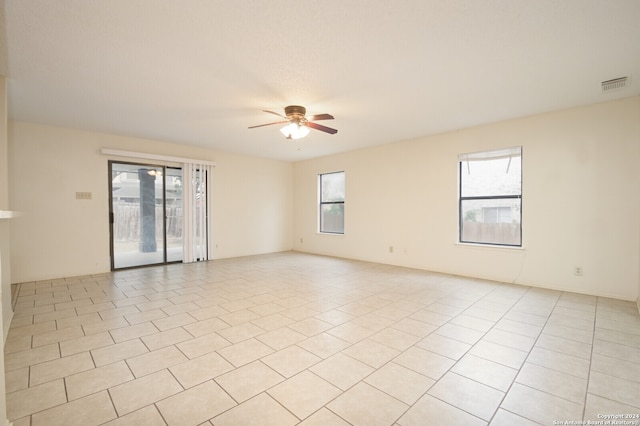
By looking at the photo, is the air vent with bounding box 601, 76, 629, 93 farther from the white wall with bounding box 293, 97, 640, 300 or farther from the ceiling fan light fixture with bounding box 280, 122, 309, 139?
the ceiling fan light fixture with bounding box 280, 122, 309, 139

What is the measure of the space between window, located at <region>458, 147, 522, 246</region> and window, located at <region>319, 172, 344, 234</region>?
288 centimetres

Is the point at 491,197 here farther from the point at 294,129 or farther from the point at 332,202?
the point at 332,202

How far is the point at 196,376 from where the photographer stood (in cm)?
205

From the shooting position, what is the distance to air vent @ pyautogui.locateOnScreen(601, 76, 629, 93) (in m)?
3.10

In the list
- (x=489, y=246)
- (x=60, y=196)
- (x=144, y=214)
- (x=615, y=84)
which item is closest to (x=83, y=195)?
(x=60, y=196)

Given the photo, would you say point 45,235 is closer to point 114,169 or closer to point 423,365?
point 114,169

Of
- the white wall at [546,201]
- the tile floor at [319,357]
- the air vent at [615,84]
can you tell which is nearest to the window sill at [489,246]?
the white wall at [546,201]

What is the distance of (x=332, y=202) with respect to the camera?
24.4ft

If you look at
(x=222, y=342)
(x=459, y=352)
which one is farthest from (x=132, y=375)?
(x=459, y=352)

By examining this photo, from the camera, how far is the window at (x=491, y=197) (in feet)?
14.9

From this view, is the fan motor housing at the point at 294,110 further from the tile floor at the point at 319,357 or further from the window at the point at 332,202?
the window at the point at 332,202

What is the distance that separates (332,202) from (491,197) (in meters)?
3.64

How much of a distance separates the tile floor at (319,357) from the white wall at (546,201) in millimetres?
461

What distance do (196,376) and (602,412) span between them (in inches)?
100
